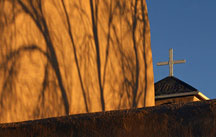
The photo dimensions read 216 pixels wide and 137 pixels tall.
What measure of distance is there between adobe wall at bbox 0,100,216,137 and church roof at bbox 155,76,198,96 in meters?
16.7

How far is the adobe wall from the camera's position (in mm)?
2035

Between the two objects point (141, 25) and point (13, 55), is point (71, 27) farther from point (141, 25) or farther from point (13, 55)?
point (141, 25)

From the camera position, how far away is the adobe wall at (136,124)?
2035 millimetres

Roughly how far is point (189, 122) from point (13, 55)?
3690 mm

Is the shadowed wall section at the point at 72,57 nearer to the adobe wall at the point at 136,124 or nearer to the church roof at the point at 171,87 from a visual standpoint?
the adobe wall at the point at 136,124

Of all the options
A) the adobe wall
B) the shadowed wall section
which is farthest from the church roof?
the adobe wall

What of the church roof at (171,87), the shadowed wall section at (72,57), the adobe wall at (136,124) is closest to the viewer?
the adobe wall at (136,124)

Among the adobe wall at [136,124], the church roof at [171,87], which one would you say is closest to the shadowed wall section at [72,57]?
the adobe wall at [136,124]

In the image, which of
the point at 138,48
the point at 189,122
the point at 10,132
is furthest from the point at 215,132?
the point at 138,48

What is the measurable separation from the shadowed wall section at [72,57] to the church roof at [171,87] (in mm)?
8703

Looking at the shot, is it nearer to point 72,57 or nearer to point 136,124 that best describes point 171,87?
point 72,57

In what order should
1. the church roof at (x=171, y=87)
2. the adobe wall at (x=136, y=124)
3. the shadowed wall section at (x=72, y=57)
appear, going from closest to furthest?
the adobe wall at (x=136, y=124) < the shadowed wall section at (x=72, y=57) < the church roof at (x=171, y=87)

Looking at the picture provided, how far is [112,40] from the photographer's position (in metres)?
8.91

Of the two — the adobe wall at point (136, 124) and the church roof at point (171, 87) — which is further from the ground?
the adobe wall at point (136, 124)
